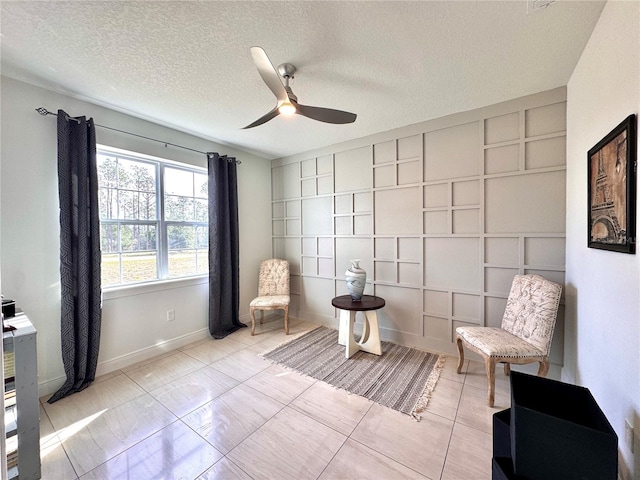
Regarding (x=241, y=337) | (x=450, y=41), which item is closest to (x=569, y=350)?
(x=450, y=41)

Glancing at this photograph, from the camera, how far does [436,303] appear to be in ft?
9.63

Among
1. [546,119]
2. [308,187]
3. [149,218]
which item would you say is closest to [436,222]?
[546,119]

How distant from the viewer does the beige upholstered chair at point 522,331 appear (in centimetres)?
203

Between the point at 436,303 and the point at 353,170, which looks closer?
the point at 436,303

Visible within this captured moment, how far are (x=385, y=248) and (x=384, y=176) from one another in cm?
85

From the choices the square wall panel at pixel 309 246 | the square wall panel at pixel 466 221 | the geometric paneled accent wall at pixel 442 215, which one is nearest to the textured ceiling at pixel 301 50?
the geometric paneled accent wall at pixel 442 215

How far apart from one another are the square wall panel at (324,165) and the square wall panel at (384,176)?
2.14ft

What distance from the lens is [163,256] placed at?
3092mm

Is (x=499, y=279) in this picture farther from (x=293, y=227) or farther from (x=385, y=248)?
(x=293, y=227)

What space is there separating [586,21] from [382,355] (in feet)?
9.64

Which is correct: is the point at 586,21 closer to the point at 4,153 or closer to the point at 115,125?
the point at 115,125

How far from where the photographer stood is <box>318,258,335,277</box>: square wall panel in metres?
3.74

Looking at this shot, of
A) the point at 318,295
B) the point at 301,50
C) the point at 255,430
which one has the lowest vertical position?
the point at 255,430

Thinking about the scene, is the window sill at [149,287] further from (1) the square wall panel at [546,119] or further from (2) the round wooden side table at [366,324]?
(1) the square wall panel at [546,119]
